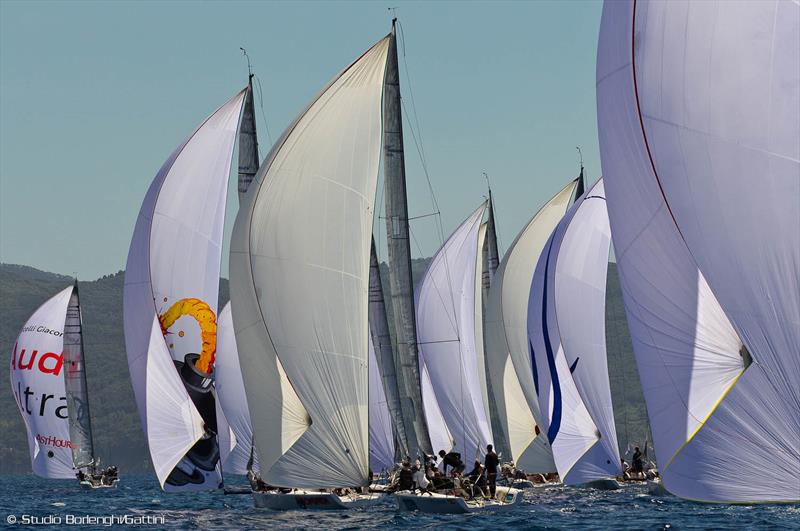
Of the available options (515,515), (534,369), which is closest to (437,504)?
(515,515)

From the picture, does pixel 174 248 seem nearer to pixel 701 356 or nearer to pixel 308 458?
pixel 308 458

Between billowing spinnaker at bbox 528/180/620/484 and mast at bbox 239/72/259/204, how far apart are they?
8.72 metres

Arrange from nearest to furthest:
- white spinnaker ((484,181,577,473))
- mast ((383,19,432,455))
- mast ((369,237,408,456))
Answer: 1. mast ((383,19,432,455))
2. mast ((369,237,408,456))
3. white spinnaker ((484,181,577,473))

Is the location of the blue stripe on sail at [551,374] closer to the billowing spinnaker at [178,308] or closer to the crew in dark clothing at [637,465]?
the crew in dark clothing at [637,465]

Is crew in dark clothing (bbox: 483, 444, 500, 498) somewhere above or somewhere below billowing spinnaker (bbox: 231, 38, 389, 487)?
below

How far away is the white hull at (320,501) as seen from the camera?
30.9 meters

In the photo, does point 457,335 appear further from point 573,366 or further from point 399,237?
point 399,237

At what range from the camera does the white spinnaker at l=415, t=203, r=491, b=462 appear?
1761 inches

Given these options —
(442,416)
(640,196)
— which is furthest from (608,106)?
(442,416)

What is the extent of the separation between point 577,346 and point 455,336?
26.1ft

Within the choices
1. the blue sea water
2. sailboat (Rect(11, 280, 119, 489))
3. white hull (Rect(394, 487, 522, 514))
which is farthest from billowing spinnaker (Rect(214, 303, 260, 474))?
sailboat (Rect(11, 280, 119, 489))

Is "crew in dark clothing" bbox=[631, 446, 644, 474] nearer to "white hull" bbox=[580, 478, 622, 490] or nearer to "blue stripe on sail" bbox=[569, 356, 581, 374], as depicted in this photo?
"white hull" bbox=[580, 478, 622, 490]

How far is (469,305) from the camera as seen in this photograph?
158 ft

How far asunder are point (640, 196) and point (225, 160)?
22991mm
